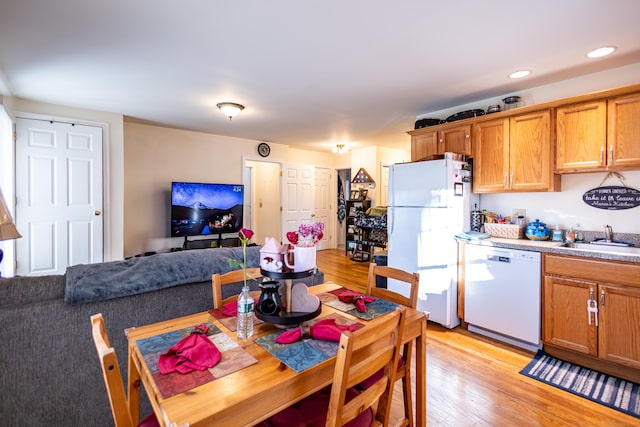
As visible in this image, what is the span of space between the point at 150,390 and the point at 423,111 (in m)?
3.95

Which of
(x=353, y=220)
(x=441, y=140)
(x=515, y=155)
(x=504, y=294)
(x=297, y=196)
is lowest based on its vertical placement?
(x=504, y=294)

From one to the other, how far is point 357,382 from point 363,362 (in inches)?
2.8

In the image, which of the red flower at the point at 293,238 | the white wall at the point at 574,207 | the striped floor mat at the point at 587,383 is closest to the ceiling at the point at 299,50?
the white wall at the point at 574,207

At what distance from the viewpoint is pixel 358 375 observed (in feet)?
3.28

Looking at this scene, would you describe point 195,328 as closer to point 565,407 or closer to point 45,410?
point 45,410

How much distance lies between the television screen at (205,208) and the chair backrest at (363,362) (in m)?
4.41

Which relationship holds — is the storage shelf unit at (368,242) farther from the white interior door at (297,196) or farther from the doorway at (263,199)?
the doorway at (263,199)

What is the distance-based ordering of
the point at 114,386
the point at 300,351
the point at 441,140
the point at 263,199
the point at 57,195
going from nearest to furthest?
the point at 114,386 → the point at 300,351 → the point at 441,140 → the point at 57,195 → the point at 263,199

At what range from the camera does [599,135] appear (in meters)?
2.49

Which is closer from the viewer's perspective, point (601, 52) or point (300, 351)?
point (300, 351)

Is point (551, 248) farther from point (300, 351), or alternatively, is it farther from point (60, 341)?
point (60, 341)

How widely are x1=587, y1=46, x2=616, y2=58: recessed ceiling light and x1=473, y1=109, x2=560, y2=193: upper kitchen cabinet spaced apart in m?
0.49

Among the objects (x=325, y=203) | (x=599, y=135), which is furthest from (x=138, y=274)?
(x=325, y=203)

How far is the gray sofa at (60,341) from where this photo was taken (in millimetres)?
1323
